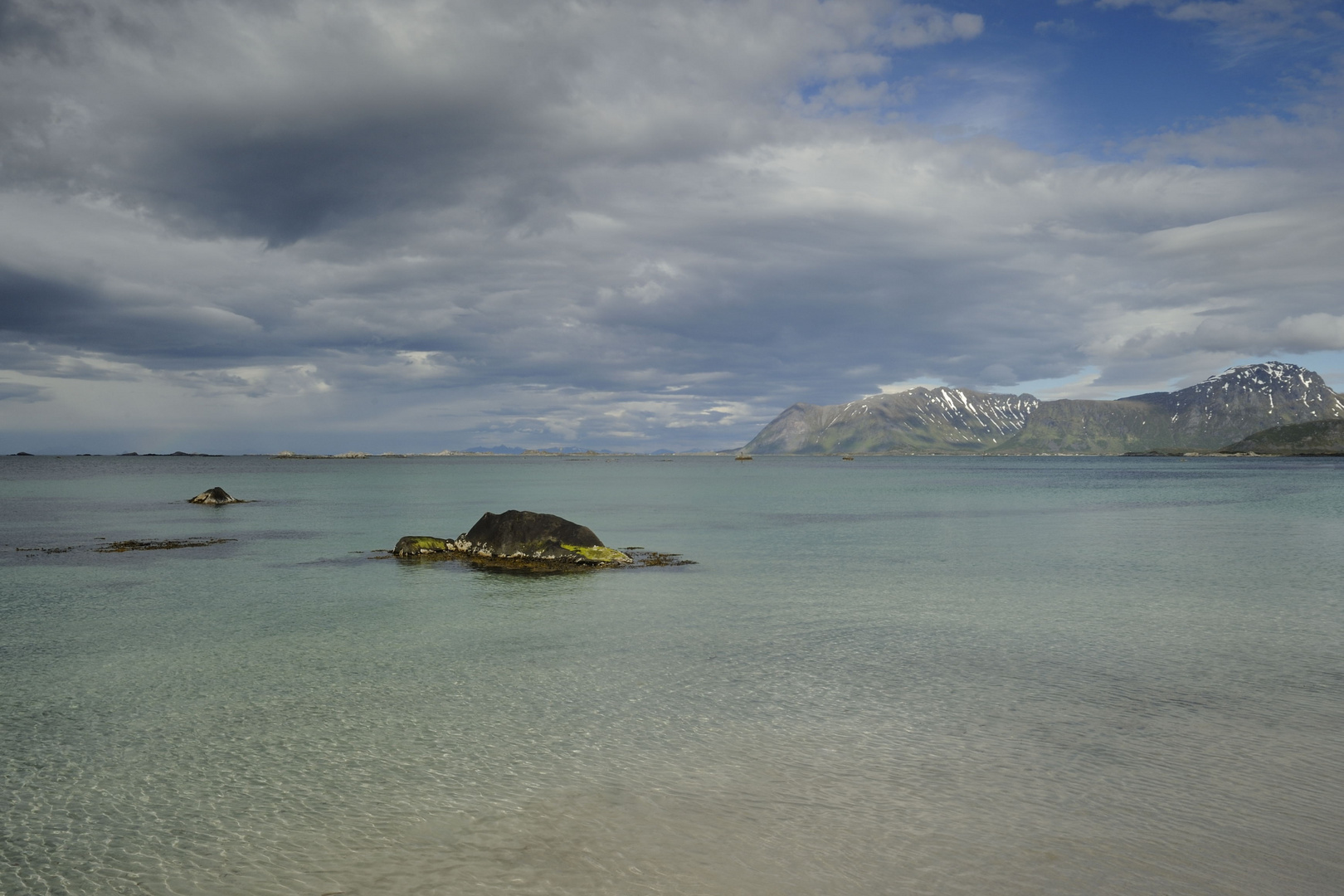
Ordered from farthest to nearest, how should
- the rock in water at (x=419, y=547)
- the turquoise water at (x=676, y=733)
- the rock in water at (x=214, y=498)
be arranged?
the rock in water at (x=214, y=498), the rock in water at (x=419, y=547), the turquoise water at (x=676, y=733)

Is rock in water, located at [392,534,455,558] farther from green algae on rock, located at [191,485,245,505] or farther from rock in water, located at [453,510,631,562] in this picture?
green algae on rock, located at [191,485,245,505]

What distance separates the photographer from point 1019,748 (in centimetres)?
1168

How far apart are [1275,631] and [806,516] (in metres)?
40.8

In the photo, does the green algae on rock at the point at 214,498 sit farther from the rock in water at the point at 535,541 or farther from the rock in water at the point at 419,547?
the rock in water at the point at 535,541

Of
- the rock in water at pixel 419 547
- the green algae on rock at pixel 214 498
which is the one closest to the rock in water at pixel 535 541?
the rock in water at pixel 419 547

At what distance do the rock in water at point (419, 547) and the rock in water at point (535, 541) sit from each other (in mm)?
696

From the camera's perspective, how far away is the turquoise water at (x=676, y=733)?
847 cm

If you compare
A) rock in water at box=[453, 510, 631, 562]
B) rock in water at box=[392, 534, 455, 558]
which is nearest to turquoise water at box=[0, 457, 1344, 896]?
rock in water at box=[453, 510, 631, 562]

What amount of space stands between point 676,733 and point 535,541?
22.9 meters

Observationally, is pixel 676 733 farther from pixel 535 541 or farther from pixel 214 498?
pixel 214 498

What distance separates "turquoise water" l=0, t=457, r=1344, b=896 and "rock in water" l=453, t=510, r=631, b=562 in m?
3.97

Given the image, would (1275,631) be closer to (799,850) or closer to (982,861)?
(982,861)

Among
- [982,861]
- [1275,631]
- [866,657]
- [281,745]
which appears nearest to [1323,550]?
[1275,631]

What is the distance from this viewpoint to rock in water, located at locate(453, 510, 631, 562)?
110 ft
